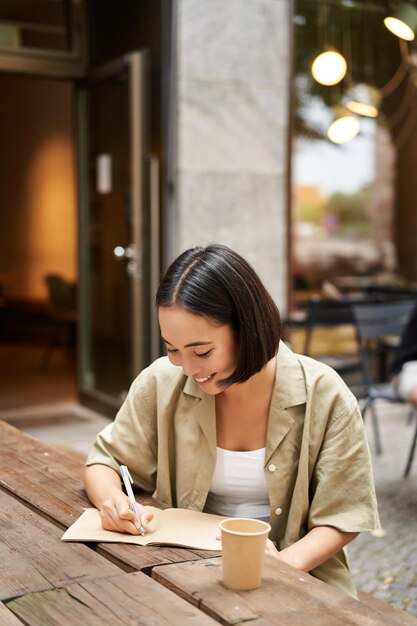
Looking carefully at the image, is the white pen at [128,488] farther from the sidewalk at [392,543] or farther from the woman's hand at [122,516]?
the sidewalk at [392,543]

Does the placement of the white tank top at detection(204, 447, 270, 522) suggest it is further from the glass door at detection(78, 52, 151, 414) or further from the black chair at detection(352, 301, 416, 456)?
the glass door at detection(78, 52, 151, 414)

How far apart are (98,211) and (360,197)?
3337 millimetres

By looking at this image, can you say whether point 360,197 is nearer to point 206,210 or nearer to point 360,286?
point 360,286

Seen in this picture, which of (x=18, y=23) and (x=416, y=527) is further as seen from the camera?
(x=18, y=23)

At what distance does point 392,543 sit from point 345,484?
229 centimetres

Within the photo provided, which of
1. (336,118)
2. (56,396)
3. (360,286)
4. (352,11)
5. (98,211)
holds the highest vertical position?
(352,11)

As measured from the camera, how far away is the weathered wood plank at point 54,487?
172 cm

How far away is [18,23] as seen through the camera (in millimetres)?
6289

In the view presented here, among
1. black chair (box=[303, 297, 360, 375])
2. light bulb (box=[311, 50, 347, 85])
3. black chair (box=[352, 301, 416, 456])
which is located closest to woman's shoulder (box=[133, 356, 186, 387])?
black chair (box=[352, 301, 416, 456])

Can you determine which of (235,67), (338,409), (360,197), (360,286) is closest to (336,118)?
(360,197)

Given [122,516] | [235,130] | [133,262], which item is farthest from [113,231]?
[122,516]

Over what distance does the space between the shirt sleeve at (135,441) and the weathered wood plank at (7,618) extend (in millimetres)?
698

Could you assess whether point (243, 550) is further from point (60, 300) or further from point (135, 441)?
point (60, 300)

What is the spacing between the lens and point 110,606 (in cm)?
145
